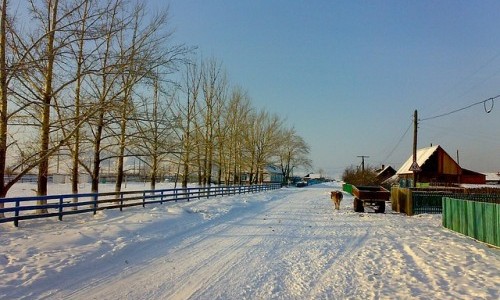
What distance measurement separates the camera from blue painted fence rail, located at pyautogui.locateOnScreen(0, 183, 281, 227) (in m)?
12.0

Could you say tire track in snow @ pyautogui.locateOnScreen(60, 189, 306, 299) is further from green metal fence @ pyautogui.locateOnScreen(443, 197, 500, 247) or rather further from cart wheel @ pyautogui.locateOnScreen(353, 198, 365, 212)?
cart wheel @ pyautogui.locateOnScreen(353, 198, 365, 212)

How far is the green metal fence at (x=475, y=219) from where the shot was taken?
11344 mm

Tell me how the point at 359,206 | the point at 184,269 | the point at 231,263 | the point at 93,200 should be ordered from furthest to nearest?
the point at 359,206
the point at 93,200
the point at 231,263
the point at 184,269

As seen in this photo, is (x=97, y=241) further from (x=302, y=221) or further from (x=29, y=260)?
(x=302, y=221)

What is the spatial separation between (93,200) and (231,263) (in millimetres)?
9953

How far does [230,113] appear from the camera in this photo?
43.8 meters

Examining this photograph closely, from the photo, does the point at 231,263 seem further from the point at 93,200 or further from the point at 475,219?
the point at 93,200

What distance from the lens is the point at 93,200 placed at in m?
16.8

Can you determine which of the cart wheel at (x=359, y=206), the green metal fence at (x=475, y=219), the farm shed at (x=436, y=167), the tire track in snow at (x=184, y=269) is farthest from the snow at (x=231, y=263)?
the farm shed at (x=436, y=167)

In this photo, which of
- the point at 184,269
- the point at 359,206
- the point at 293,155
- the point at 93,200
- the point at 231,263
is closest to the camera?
the point at 184,269

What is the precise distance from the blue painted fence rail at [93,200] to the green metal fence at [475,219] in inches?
514

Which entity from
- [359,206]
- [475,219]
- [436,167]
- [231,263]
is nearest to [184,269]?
[231,263]

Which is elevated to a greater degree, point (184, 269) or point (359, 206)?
point (184, 269)

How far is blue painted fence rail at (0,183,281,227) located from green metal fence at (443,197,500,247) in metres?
13.0
